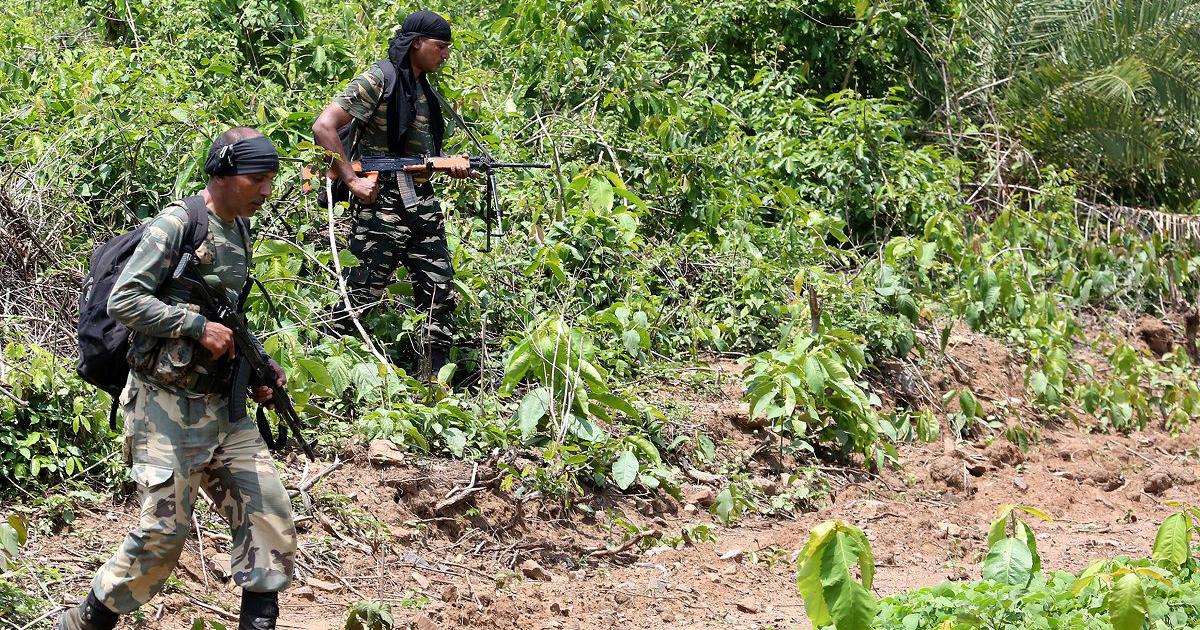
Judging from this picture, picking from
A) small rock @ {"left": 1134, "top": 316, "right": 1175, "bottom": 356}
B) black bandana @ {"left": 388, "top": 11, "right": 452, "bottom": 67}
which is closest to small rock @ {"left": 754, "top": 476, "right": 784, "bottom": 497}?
black bandana @ {"left": 388, "top": 11, "right": 452, "bottom": 67}

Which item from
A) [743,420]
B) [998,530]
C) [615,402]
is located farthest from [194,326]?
[743,420]

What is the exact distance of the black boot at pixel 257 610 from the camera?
373cm

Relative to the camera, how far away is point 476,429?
5.93 m

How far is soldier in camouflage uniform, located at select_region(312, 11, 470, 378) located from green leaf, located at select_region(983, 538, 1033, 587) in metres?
3.18

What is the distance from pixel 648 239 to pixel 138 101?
3.18 meters

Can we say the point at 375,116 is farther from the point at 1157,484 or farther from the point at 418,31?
the point at 1157,484

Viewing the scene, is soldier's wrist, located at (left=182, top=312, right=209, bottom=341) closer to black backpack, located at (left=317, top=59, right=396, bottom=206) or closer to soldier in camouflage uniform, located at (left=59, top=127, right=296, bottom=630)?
soldier in camouflage uniform, located at (left=59, top=127, right=296, bottom=630)

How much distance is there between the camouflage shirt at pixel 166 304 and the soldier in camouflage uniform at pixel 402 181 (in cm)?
222

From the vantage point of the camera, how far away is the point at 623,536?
576cm

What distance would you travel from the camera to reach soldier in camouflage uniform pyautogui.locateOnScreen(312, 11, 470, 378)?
595cm

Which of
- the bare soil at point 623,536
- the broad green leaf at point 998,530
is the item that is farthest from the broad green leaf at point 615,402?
the broad green leaf at point 998,530

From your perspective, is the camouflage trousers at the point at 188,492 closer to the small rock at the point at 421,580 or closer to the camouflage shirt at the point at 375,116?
the small rock at the point at 421,580

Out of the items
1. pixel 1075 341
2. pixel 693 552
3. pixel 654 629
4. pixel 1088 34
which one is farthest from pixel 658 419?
pixel 1088 34

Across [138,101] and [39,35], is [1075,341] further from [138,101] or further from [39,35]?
[39,35]
